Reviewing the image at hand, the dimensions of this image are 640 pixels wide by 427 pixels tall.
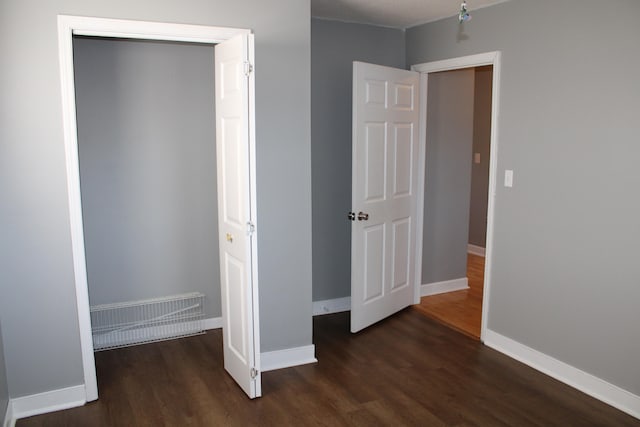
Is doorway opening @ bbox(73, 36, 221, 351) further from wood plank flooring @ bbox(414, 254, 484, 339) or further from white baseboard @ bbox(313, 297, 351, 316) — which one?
wood plank flooring @ bbox(414, 254, 484, 339)

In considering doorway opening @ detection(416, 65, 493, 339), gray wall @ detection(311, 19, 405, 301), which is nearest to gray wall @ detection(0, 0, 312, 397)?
gray wall @ detection(311, 19, 405, 301)

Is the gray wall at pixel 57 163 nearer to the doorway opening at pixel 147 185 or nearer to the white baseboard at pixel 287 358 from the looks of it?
the white baseboard at pixel 287 358

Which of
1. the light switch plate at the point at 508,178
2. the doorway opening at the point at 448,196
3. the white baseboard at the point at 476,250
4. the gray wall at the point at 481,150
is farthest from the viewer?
the white baseboard at the point at 476,250

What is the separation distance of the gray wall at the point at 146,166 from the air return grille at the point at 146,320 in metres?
0.07

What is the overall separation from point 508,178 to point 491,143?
281 millimetres

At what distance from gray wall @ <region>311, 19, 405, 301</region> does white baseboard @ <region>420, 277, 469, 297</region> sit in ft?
2.67

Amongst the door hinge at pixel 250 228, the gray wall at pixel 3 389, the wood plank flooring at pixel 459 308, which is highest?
the door hinge at pixel 250 228

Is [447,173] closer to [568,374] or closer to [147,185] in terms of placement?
[568,374]

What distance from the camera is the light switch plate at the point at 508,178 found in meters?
3.59

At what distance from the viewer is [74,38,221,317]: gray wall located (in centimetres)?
367

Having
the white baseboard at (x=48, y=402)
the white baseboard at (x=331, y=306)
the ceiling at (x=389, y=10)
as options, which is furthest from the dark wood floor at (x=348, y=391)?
the ceiling at (x=389, y=10)

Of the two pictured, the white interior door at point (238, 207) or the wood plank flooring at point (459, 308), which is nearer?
the white interior door at point (238, 207)

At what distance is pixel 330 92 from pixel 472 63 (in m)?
1.14

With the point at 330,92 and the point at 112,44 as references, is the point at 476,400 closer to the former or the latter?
the point at 330,92
